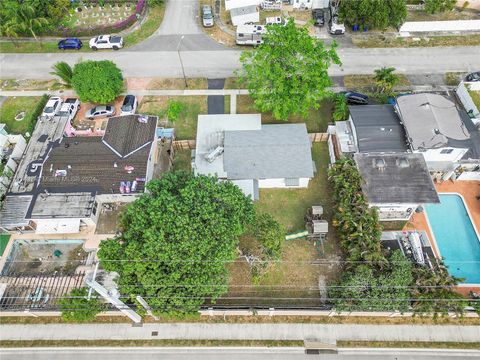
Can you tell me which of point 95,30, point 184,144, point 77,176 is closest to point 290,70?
point 184,144

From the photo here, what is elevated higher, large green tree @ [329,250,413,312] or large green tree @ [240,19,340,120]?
large green tree @ [240,19,340,120]

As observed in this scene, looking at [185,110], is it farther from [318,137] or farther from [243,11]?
[243,11]

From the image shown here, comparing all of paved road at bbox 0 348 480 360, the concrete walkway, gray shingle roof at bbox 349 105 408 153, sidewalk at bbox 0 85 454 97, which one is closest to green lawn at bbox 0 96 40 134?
sidewalk at bbox 0 85 454 97

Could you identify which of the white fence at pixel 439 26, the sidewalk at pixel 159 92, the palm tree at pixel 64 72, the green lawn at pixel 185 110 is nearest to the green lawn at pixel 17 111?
the sidewalk at pixel 159 92

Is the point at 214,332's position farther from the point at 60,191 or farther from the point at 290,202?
the point at 60,191

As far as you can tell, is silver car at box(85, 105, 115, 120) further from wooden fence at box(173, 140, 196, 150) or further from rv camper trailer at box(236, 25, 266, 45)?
rv camper trailer at box(236, 25, 266, 45)

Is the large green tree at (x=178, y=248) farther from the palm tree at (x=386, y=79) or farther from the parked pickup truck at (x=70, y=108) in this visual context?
the palm tree at (x=386, y=79)
